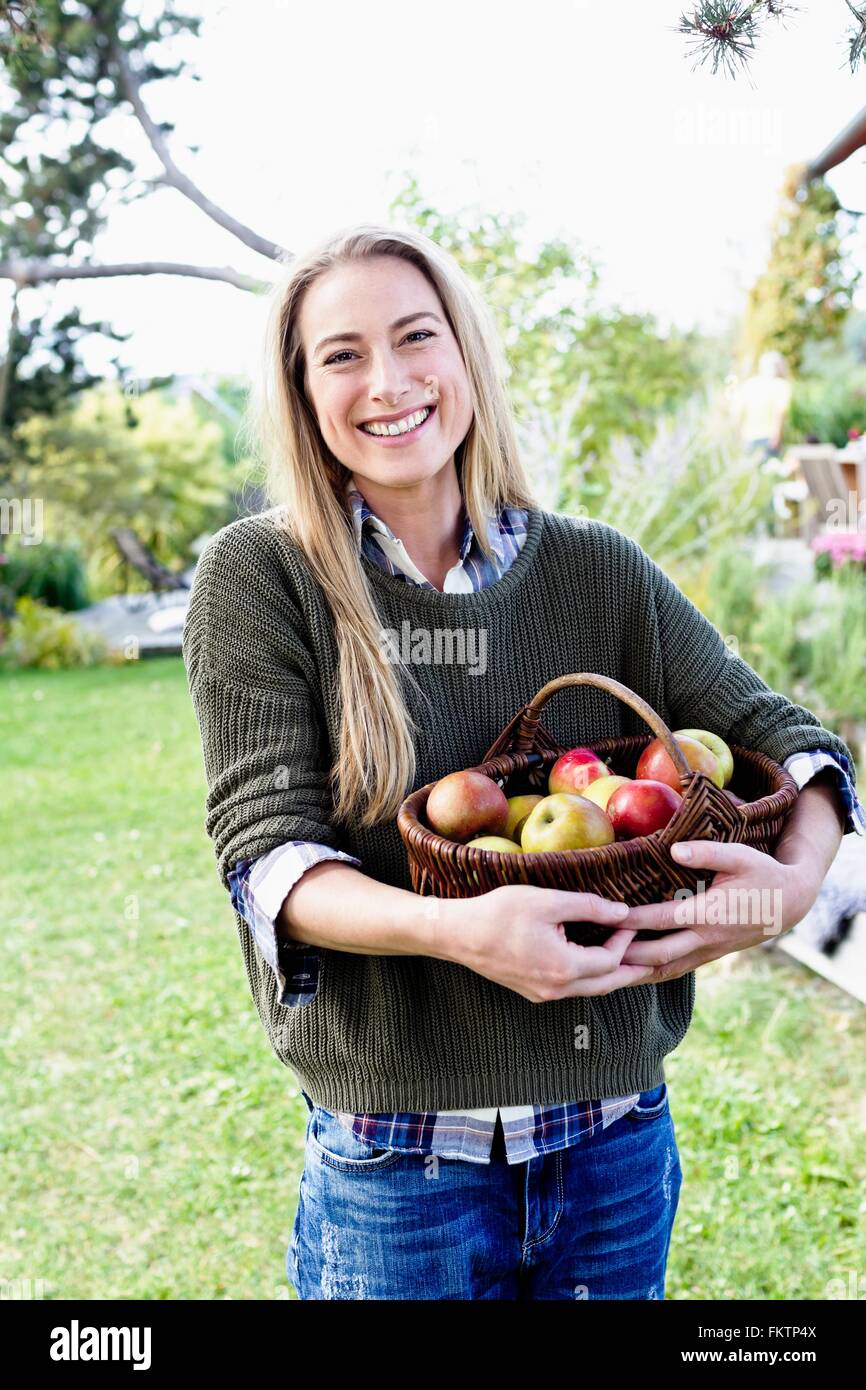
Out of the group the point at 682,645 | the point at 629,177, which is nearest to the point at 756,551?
the point at 629,177

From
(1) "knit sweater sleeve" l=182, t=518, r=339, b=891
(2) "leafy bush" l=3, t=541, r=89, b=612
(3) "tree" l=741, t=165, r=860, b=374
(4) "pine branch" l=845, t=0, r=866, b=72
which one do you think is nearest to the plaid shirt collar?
(1) "knit sweater sleeve" l=182, t=518, r=339, b=891

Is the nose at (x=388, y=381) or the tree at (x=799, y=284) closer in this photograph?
the nose at (x=388, y=381)

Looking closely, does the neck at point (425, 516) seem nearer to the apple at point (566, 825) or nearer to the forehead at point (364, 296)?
the forehead at point (364, 296)

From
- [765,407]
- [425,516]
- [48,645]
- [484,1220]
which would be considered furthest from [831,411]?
[484,1220]

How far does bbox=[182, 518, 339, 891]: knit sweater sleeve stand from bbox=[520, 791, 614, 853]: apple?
0.24m

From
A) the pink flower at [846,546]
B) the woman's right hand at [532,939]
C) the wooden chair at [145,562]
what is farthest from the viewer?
the wooden chair at [145,562]

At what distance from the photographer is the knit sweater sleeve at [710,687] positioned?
1.62 metres

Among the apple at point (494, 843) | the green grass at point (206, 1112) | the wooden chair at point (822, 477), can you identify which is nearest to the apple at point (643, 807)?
the apple at point (494, 843)

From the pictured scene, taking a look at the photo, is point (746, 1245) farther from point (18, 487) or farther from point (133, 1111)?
point (18, 487)

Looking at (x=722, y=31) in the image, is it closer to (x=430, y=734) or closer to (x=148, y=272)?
(x=430, y=734)

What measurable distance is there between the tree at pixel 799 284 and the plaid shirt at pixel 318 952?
13997 millimetres

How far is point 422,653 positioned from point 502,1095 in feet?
1.78

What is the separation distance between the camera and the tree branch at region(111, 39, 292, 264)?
4000mm
